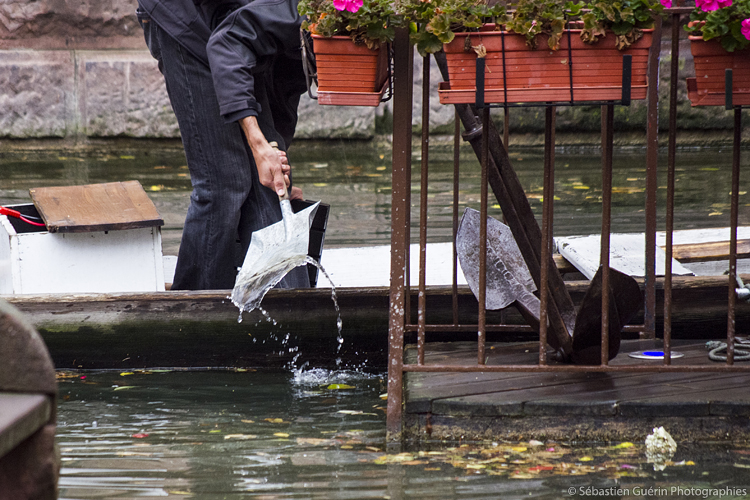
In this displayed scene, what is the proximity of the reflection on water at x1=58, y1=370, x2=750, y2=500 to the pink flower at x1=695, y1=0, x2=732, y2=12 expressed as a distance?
1.08 metres

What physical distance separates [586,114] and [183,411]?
7.17m

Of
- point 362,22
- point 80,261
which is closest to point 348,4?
point 362,22

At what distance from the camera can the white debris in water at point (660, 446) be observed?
2.28 meters

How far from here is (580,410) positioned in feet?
7.77

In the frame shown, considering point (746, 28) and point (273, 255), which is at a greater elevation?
point (746, 28)

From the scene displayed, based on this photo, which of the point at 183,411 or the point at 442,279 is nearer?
the point at 183,411

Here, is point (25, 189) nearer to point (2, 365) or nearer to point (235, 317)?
point (235, 317)

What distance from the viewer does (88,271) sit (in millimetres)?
3328

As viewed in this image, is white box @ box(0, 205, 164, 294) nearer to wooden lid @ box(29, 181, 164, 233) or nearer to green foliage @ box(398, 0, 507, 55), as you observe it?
wooden lid @ box(29, 181, 164, 233)

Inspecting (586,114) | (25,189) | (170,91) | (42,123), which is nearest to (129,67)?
(42,123)

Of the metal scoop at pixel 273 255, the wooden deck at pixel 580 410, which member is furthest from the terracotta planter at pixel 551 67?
the metal scoop at pixel 273 255

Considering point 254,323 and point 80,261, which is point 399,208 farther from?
point 80,261

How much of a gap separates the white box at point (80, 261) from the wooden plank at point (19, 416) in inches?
77.8

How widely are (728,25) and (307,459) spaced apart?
57.8 inches
